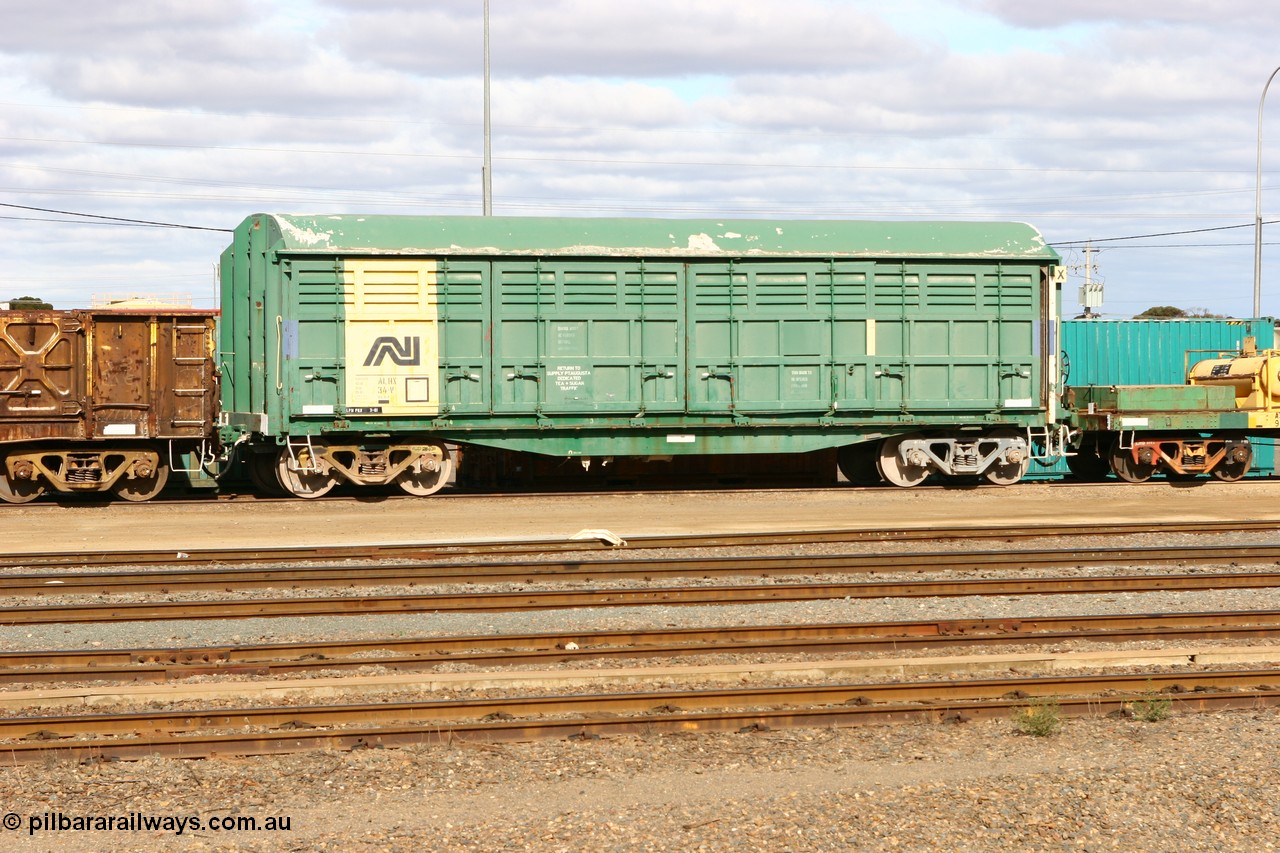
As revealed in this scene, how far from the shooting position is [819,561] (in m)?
12.7

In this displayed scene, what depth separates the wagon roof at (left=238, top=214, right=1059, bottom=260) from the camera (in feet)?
58.5

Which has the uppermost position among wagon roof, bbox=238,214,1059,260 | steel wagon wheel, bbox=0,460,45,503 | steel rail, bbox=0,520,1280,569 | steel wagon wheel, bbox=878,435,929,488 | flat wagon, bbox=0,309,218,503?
wagon roof, bbox=238,214,1059,260

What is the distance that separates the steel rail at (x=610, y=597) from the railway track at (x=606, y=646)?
53.2 inches

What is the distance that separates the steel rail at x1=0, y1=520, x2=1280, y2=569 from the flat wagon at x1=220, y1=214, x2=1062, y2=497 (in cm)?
387

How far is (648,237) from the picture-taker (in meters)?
18.4

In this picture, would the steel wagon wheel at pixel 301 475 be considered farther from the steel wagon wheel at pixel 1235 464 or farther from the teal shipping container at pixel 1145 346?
the steel wagon wheel at pixel 1235 464

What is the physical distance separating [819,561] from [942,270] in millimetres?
7740

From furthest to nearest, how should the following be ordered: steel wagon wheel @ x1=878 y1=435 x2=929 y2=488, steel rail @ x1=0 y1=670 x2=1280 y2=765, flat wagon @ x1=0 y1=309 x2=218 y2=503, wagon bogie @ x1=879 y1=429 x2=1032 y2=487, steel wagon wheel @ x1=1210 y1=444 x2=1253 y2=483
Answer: steel wagon wheel @ x1=1210 y1=444 x2=1253 y2=483, steel wagon wheel @ x1=878 y1=435 x2=929 y2=488, wagon bogie @ x1=879 y1=429 x2=1032 y2=487, flat wagon @ x1=0 y1=309 x2=218 y2=503, steel rail @ x1=0 y1=670 x2=1280 y2=765

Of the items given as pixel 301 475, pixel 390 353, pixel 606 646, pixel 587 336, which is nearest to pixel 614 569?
pixel 606 646

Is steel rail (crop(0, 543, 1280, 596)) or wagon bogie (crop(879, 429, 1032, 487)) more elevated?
wagon bogie (crop(879, 429, 1032, 487))

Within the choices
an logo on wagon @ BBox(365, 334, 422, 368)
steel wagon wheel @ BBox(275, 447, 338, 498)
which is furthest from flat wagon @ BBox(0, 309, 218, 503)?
an logo on wagon @ BBox(365, 334, 422, 368)

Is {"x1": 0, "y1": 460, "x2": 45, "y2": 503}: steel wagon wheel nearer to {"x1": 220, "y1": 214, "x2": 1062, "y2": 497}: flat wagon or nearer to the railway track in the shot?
{"x1": 220, "y1": 214, "x2": 1062, "y2": 497}: flat wagon

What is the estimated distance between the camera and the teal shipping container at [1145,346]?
23812mm

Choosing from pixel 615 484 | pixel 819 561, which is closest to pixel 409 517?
pixel 615 484
